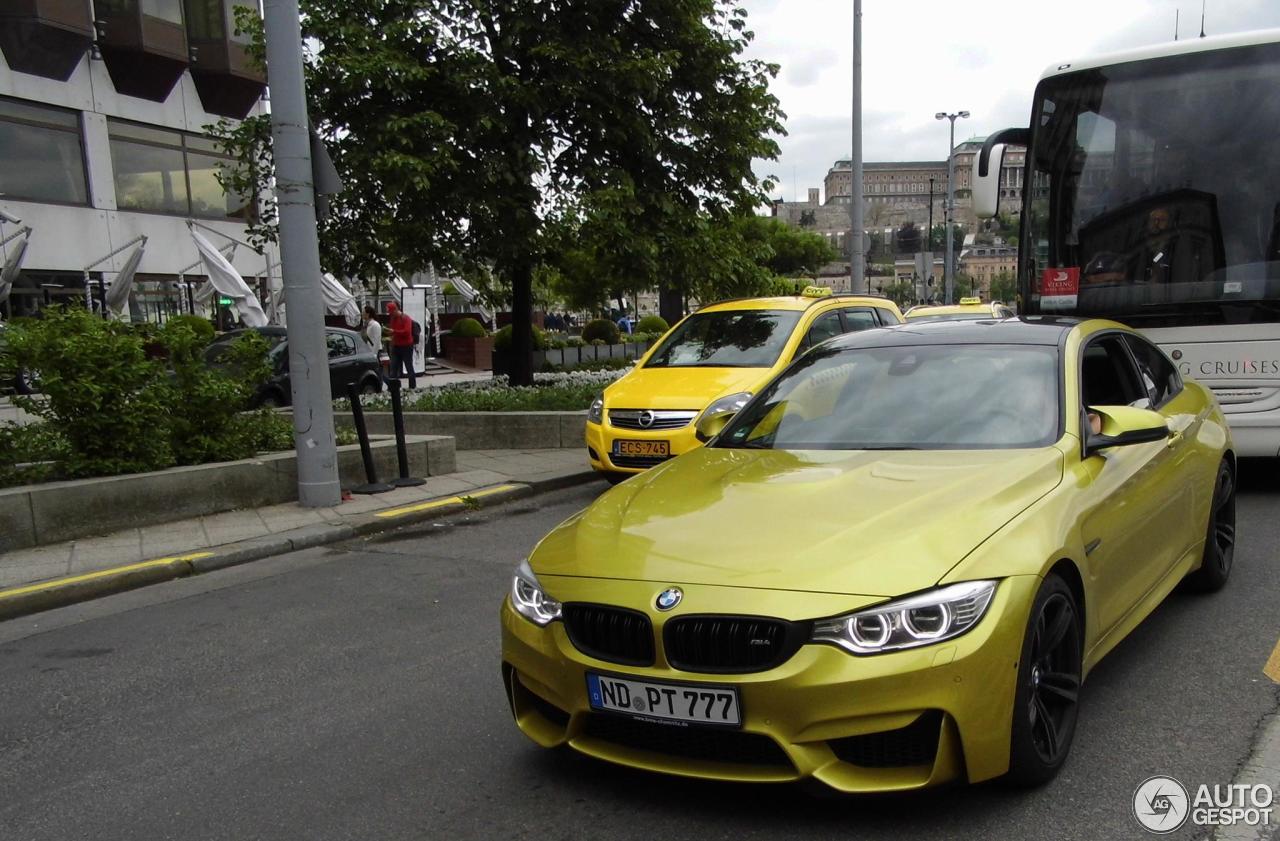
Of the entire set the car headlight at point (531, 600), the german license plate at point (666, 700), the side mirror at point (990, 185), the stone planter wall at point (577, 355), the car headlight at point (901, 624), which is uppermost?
the side mirror at point (990, 185)

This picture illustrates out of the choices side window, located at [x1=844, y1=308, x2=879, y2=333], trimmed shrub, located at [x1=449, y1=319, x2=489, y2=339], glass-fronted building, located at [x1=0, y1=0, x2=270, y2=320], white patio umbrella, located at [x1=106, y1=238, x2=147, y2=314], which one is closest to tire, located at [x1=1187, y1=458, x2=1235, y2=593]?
side window, located at [x1=844, y1=308, x2=879, y2=333]

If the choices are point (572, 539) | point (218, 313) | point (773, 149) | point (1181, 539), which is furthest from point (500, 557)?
point (218, 313)

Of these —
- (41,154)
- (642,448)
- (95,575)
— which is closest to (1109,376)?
(642,448)

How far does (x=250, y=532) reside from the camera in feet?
25.7

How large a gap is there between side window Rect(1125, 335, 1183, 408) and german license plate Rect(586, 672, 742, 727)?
3171mm

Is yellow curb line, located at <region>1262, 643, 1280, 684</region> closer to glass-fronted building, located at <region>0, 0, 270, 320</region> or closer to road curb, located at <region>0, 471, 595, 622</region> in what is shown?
road curb, located at <region>0, 471, 595, 622</region>

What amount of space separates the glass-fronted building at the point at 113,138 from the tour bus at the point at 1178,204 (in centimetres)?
1885

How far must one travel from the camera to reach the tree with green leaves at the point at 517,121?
1259cm

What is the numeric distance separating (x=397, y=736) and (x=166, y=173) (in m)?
28.6

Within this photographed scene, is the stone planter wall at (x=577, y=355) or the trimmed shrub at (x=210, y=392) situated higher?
the trimmed shrub at (x=210, y=392)

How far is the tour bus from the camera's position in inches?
313

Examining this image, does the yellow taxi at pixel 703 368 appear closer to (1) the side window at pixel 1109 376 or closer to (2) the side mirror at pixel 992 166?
(2) the side mirror at pixel 992 166

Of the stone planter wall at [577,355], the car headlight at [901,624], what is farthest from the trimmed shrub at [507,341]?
the car headlight at [901,624]

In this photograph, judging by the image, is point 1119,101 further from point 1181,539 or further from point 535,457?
point 535,457
